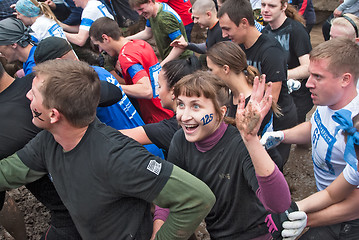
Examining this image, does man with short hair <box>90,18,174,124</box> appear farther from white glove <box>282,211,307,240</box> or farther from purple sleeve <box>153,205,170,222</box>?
white glove <box>282,211,307,240</box>

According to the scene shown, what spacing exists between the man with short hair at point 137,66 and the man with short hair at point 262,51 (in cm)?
79

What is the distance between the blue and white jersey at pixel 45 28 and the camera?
4039 millimetres

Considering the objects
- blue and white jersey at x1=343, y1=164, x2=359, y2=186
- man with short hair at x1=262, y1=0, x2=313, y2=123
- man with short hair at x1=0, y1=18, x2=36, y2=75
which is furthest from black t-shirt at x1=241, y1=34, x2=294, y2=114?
man with short hair at x1=0, y1=18, x2=36, y2=75

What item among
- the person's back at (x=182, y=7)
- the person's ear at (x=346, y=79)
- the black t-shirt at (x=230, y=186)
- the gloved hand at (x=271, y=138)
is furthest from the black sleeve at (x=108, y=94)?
the person's back at (x=182, y=7)

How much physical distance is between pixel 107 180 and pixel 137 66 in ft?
5.99

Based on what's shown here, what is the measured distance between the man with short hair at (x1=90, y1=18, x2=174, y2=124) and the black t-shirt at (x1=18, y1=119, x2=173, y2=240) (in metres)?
1.41

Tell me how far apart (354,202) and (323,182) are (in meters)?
0.35

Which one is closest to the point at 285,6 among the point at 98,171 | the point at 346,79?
the point at 346,79

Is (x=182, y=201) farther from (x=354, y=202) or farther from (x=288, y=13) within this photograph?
(x=288, y=13)

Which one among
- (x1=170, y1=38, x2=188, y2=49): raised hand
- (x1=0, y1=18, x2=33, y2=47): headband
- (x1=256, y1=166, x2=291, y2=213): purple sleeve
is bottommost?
(x1=170, y1=38, x2=188, y2=49): raised hand

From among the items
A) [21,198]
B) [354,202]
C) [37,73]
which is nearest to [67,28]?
[21,198]

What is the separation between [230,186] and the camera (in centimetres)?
189

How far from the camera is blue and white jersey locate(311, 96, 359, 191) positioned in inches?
82.9

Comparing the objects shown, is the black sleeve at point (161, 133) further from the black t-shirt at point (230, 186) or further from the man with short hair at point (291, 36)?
the man with short hair at point (291, 36)
